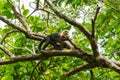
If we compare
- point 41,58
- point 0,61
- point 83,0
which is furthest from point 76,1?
point 0,61

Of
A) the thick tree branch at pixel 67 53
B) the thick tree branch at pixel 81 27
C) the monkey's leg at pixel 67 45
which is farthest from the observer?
the monkey's leg at pixel 67 45

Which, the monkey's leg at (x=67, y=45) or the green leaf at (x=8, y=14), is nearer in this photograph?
the monkey's leg at (x=67, y=45)

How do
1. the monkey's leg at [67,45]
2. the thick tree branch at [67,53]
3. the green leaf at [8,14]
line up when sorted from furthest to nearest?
the green leaf at [8,14]
the monkey's leg at [67,45]
the thick tree branch at [67,53]

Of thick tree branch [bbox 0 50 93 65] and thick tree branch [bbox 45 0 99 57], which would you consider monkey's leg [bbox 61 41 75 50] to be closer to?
thick tree branch [bbox 0 50 93 65]

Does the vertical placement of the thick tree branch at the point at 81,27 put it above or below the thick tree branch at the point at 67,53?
above

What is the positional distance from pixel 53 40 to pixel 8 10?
1.25 metres

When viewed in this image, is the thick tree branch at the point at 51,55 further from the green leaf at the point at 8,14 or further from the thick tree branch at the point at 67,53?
the green leaf at the point at 8,14

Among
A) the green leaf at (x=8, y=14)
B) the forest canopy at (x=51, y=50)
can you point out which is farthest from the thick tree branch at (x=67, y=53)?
the green leaf at (x=8, y=14)

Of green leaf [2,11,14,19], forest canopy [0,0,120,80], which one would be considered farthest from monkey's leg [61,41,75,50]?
green leaf [2,11,14,19]

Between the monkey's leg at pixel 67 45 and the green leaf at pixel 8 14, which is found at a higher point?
the green leaf at pixel 8 14

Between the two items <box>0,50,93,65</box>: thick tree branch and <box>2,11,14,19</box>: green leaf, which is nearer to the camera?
<box>0,50,93,65</box>: thick tree branch

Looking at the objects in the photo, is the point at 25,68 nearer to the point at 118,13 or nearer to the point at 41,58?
the point at 41,58

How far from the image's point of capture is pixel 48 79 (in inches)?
205

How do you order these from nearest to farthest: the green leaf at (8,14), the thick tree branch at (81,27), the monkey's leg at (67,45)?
the thick tree branch at (81,27) < the monkey's leg at (67,45) < the green leaf at (8,14)
